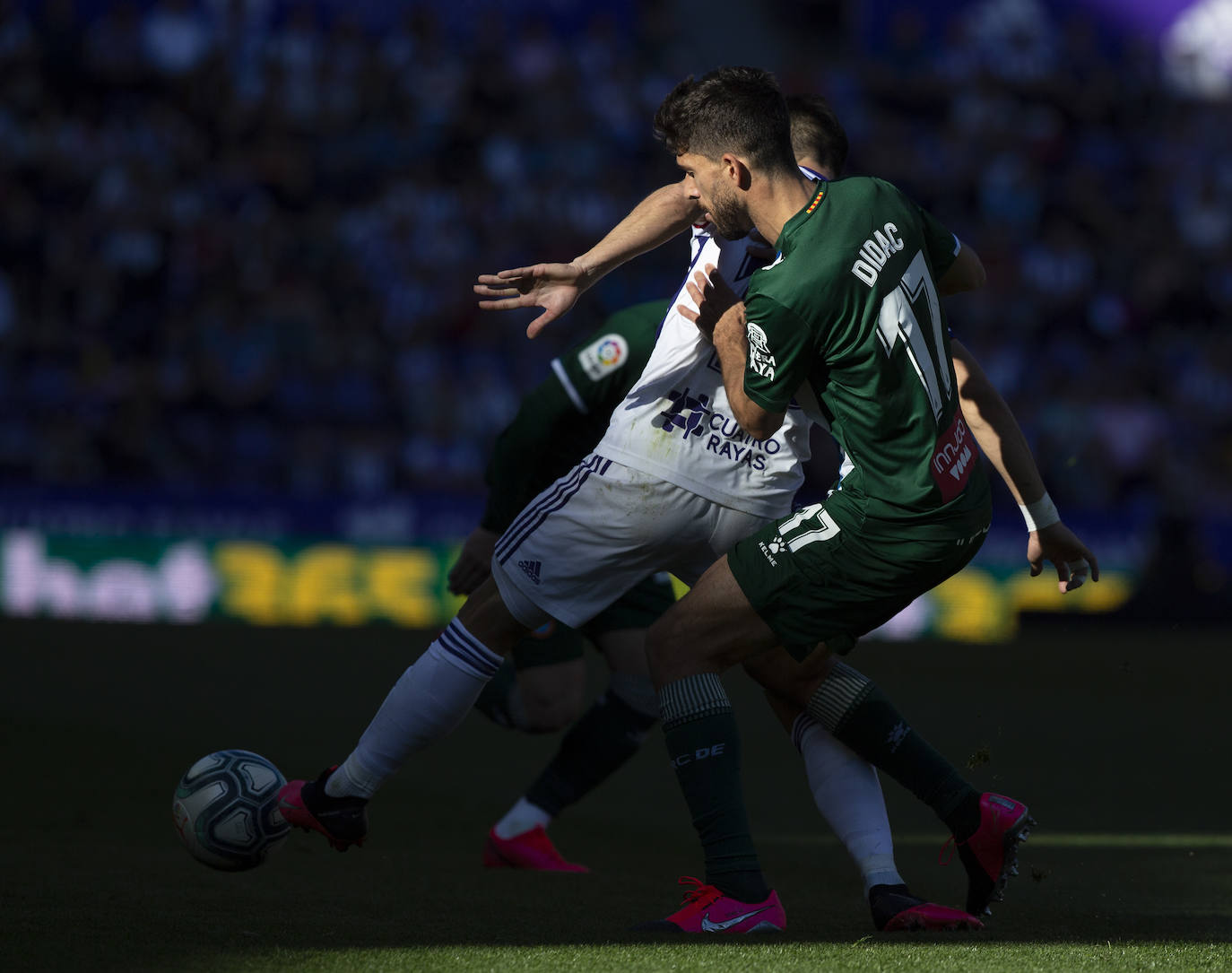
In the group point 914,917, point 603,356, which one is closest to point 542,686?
point 603,356

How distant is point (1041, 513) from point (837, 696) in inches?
27.7

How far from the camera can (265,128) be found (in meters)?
14.8

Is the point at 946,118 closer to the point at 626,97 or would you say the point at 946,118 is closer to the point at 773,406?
the point at 626,97

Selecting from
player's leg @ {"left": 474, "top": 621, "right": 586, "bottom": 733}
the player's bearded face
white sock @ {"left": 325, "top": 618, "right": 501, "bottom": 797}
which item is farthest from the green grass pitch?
the player's bearded face

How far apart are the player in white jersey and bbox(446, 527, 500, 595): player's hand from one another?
0.71m

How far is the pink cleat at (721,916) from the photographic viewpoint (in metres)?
3.41

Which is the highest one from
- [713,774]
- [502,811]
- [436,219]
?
[436,219]

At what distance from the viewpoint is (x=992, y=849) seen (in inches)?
148

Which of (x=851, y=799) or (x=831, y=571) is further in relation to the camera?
(x=851, y=799)

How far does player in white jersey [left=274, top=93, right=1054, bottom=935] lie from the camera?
3834 millimetres

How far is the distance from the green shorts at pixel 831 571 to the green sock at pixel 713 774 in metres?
0.23

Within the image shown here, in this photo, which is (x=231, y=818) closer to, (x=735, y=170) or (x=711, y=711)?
(x=711, y=711)

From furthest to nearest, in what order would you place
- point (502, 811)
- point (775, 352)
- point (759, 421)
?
point (502, 811) → point (759, 421) → point (775, 352)

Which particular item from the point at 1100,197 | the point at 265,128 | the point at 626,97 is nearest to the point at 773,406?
the point at 265,128
